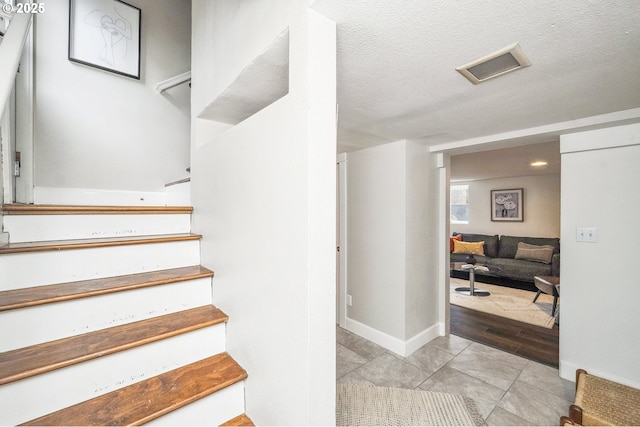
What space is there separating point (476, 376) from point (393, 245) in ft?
4.07

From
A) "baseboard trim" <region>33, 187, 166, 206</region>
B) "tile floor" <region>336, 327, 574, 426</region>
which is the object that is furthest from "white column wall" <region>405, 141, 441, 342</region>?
"baseboard trim" <region>33, 187, 166, 206</region>

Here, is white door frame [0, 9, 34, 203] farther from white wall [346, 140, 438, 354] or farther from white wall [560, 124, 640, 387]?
white wall [560, 124, 640, 387]

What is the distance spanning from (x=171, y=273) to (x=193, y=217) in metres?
0.53

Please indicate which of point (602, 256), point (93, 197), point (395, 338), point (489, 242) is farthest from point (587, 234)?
point (489, 242)

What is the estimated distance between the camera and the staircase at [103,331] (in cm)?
101

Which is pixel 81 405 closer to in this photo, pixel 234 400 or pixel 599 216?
pixel 234 400

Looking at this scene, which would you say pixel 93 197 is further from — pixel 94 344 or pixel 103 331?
pixel 94 344

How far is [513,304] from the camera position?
12.9ft

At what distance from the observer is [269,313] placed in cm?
111

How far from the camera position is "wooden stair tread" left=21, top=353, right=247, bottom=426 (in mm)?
983

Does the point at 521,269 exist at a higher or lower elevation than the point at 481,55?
lower

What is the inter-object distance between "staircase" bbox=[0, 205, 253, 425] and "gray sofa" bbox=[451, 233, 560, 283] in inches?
213

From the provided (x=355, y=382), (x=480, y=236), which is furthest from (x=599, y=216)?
(x=480, y=236)

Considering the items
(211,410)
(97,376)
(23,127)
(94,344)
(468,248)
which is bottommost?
(211,410)
